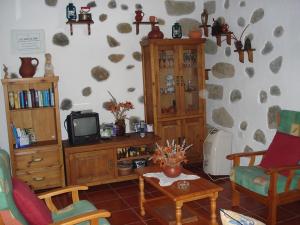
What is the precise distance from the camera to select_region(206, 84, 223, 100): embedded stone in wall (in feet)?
15.7

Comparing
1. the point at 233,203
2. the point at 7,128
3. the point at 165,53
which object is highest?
the point at 165,53

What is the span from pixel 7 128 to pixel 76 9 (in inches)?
69.1

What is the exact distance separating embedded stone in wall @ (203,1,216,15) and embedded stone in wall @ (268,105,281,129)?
1.76 meters

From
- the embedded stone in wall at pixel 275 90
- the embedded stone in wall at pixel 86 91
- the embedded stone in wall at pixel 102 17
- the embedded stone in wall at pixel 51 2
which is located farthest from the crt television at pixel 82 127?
the embedded stone in wall at pixel 275 90

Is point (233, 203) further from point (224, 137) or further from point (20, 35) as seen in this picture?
point (20, 35)

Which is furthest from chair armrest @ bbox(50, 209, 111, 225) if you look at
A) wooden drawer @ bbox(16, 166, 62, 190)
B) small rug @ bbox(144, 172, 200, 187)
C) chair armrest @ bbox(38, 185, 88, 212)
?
wooden drawer @ bbox(16, 166, 62, 190)

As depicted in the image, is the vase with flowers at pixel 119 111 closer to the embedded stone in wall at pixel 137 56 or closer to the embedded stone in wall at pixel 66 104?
the embedded stone in wall at pixel 66 104

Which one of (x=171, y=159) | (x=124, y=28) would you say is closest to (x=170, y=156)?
(x=171, y=159)

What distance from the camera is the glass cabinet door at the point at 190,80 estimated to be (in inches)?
188

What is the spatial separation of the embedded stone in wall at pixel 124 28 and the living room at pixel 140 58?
1cm

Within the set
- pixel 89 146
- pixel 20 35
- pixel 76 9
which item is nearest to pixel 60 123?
pixel 89 146

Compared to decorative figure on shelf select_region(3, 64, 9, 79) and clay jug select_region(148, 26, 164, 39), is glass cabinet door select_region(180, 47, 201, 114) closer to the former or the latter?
clay jug select_region(148, 26, 164, 39)

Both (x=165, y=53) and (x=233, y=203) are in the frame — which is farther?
(x=165, y=53)

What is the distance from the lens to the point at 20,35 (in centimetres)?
424
